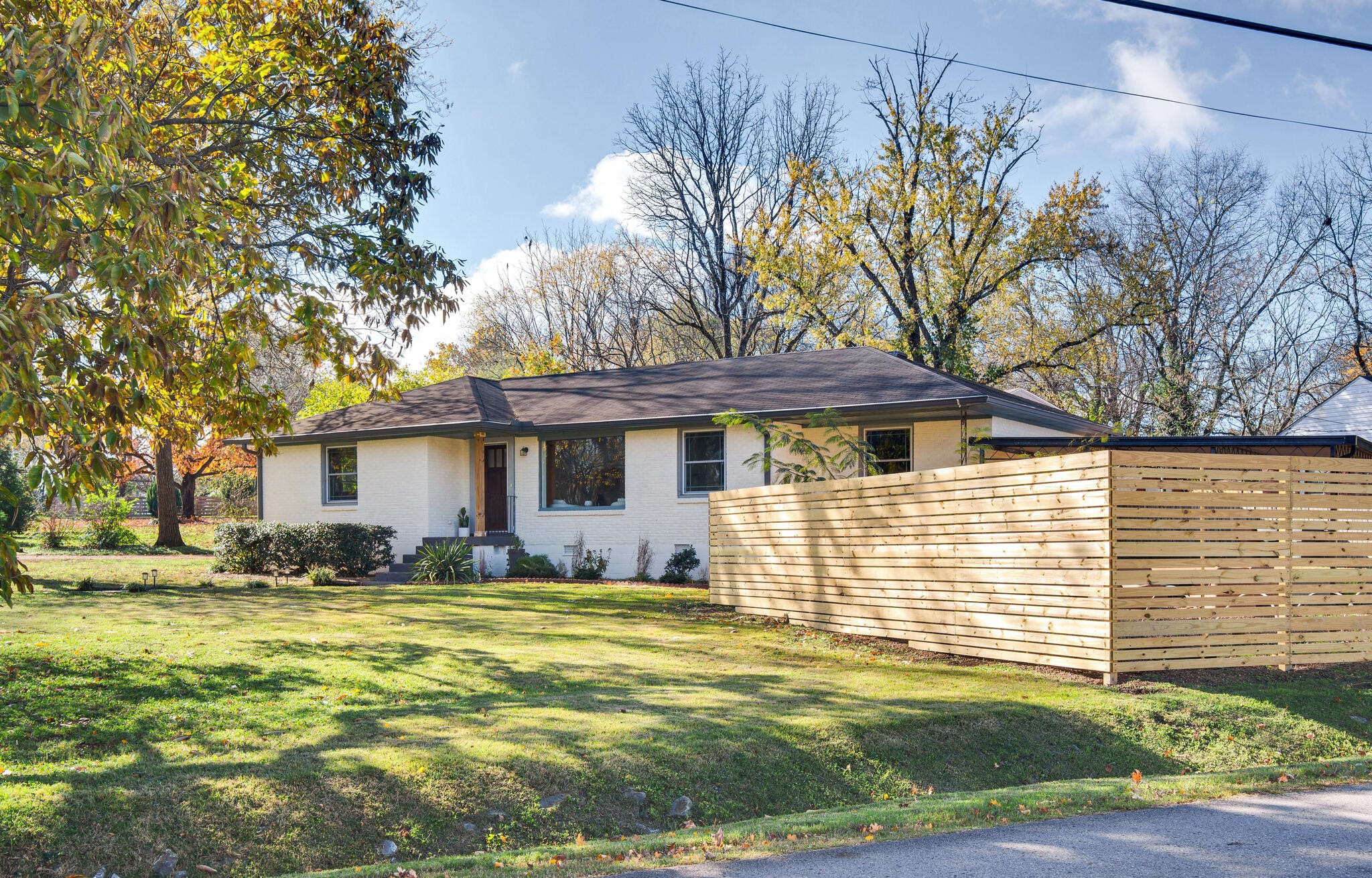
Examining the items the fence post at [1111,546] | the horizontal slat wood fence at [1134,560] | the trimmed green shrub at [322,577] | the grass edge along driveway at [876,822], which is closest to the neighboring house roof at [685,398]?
the trimmed green shrub at [322,577]

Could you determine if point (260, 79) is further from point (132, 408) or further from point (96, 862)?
point (96, 862)

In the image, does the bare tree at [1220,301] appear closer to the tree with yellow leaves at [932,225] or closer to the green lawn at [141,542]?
the tree with yellow leaves at [932,225]

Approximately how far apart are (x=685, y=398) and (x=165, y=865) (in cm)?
1610

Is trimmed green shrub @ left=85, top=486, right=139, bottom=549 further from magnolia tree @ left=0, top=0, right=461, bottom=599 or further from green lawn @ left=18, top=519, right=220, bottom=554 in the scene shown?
magnolia tree @ left=0, top=0, right=461, bottom=599

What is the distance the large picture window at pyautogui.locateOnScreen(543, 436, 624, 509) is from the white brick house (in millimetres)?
33

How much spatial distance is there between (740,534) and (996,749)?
24.3 ft

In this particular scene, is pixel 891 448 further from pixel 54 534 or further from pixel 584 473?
pixel 54 534

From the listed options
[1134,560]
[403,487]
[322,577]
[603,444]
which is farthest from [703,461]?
[1134,560]

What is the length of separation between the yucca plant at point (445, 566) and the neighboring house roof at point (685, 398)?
266cm

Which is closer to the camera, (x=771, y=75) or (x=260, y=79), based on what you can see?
(x=260, y=79)

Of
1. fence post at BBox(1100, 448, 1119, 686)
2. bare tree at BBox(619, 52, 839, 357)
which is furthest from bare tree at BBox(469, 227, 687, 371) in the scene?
fence post at BBox(1100, 448, 1119, 686)

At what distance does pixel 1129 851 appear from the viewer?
16.3 feet

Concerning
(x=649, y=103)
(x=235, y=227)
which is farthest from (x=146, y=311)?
(x=649, y=103)

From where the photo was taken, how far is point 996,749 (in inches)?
290
